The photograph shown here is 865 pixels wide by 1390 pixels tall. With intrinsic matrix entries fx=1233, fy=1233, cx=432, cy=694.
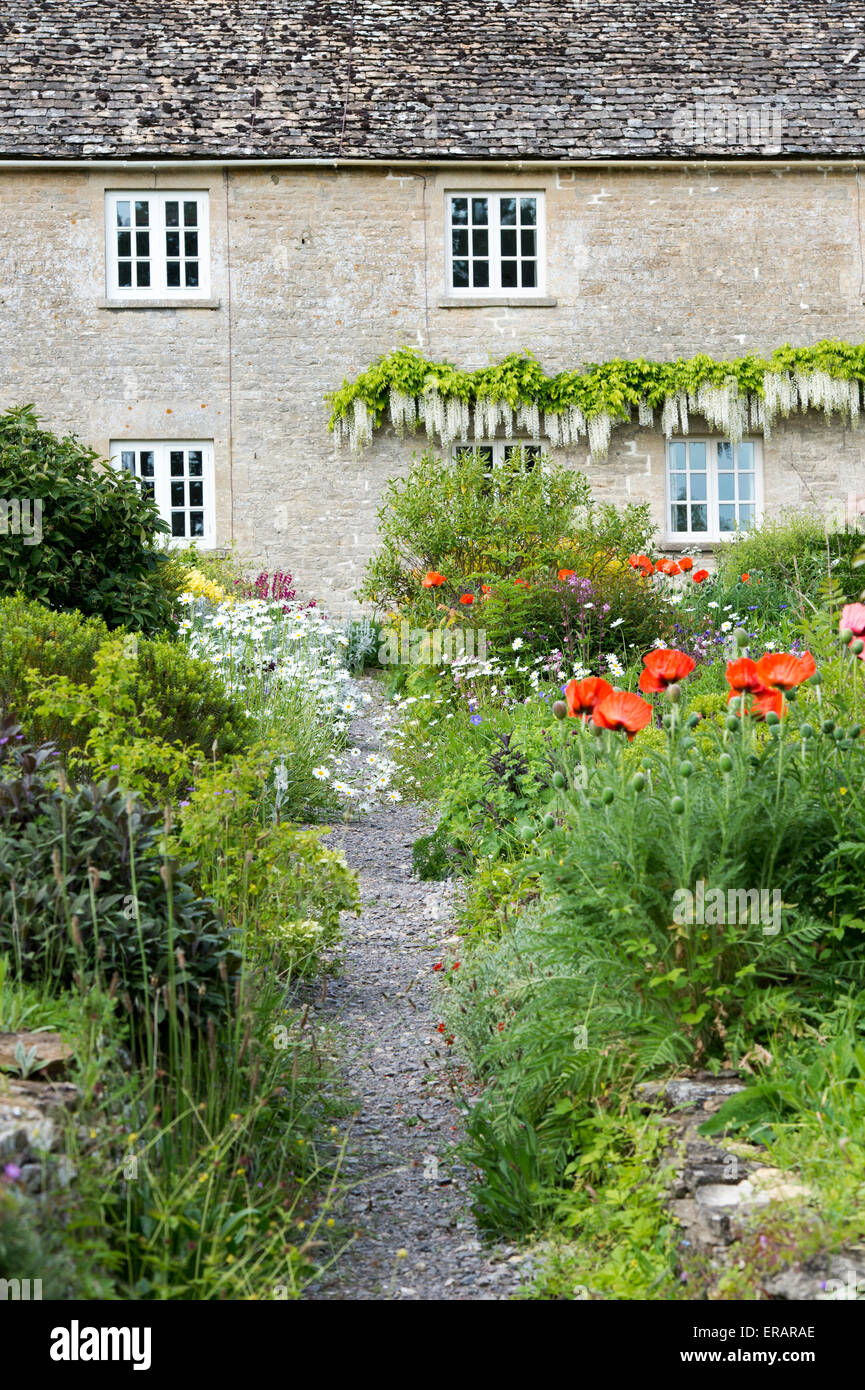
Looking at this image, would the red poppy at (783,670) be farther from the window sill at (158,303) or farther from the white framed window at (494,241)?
the window sill at (158,303)

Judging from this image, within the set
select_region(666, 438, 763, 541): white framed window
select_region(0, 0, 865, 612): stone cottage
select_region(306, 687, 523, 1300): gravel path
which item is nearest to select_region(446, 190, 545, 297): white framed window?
select_region(0, 0, 865, 612): stone cottage

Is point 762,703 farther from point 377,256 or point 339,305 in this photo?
point 377,256

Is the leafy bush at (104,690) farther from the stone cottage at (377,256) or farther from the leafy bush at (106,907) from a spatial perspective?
the stone cottage at (377,256)

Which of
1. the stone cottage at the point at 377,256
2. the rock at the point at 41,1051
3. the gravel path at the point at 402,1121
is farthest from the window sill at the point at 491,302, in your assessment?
the rock at the point at 41,1051

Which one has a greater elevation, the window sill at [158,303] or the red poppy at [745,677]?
the window sill at [158,303]

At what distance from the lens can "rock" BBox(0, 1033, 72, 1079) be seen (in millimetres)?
2607

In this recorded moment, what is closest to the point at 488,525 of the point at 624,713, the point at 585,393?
the point at 585,393

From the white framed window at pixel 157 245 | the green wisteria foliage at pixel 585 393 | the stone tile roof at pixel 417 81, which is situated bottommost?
the green wisteria foliage at pixel 585 393

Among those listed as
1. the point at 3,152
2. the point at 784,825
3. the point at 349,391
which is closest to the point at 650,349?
the point at 349,391

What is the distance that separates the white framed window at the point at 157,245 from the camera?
13719 mm

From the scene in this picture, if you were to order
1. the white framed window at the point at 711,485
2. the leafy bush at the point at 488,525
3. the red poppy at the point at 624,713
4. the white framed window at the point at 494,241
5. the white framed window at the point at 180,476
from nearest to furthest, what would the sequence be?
the red poppy at the point at 624,713
the leafy bush at the point at 488,525
the white framed window at the point at 180,476
the white framed window at the point at 494,241
the white framed window at the point at 711,485

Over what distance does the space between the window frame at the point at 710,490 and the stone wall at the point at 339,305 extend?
58cm

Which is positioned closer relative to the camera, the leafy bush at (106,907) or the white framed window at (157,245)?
the leafy bush at (106,907)

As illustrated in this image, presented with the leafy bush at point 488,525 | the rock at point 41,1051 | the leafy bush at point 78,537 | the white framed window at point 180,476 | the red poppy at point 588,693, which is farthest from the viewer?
the white framed window at point 180,476
